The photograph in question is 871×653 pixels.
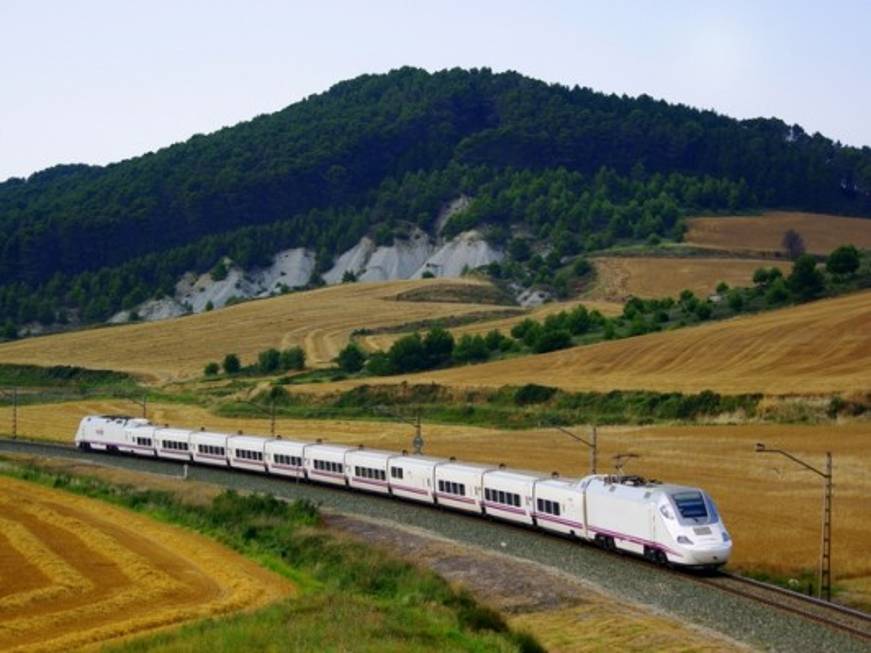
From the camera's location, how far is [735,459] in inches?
2320

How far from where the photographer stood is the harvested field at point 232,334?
132m

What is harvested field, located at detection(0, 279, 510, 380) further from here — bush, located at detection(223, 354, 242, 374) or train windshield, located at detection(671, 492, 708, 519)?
train windshield, located at detection(671, 492, 708, 519)

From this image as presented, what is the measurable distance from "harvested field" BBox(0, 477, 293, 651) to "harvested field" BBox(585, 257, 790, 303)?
102899 millimetres

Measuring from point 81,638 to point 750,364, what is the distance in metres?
62.9

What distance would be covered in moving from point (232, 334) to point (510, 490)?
10175 cm

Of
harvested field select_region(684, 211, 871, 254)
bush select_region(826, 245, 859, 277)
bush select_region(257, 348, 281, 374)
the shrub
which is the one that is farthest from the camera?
harvested field select_region(684, 211, 871, 254)

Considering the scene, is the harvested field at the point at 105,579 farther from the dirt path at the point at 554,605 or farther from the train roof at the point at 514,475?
the train roof at the point at 514,475

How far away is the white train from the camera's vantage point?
35312 mm

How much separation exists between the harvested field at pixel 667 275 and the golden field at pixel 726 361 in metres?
39.3

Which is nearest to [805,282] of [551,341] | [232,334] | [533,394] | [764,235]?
[551,341]

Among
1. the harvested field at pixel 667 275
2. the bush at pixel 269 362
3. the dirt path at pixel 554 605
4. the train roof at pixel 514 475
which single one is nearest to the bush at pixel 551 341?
the bush at pixel 269 362

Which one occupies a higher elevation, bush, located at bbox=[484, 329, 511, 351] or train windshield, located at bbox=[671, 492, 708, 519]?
bush, located at bbox=[484, 329, 511, 351]

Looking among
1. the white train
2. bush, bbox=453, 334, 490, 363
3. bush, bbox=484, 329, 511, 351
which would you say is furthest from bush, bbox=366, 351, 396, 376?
the white train

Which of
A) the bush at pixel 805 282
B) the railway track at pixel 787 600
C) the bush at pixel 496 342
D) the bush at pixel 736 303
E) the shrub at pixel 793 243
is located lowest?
the railway track at pixel 787 600
